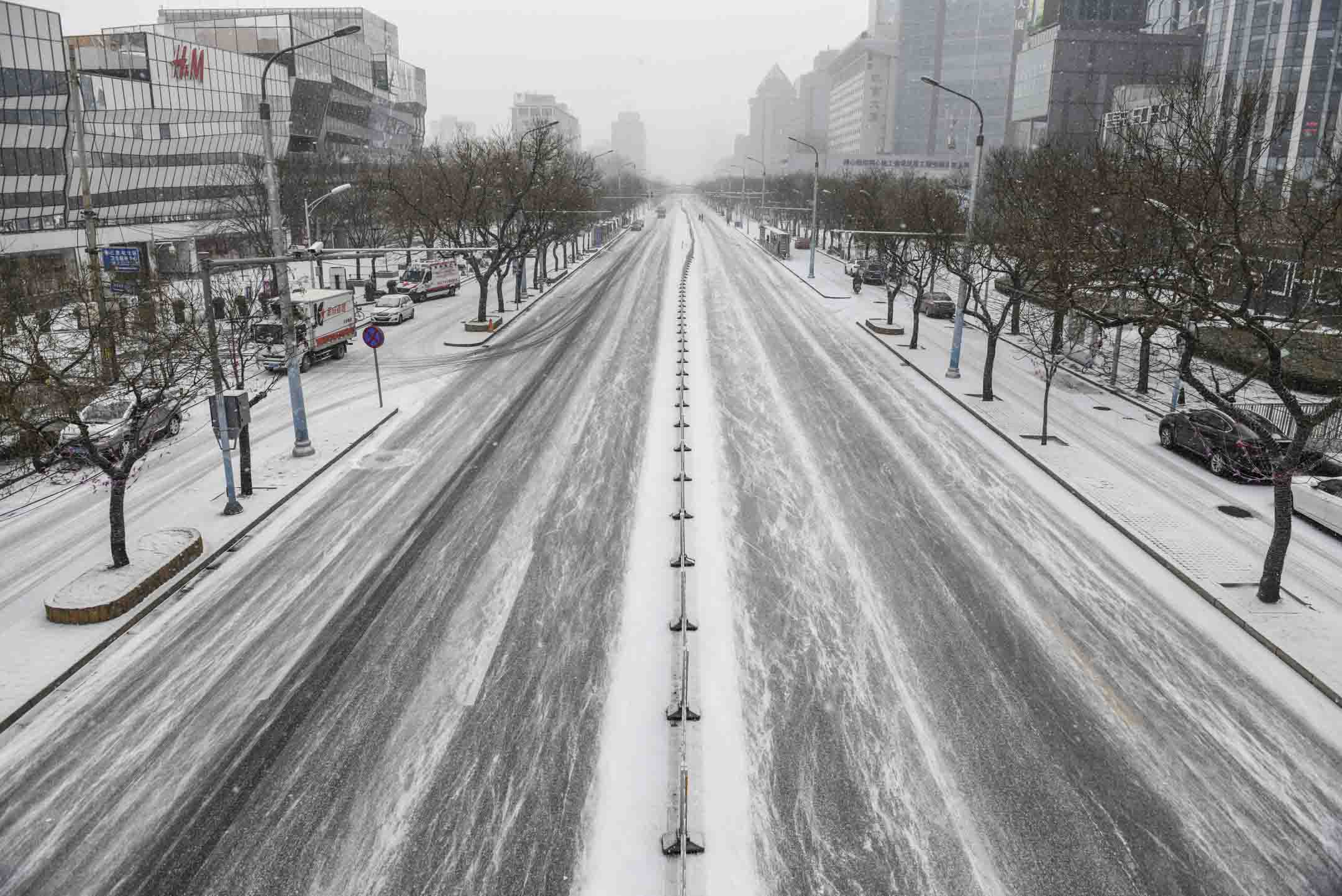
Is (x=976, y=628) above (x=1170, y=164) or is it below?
below

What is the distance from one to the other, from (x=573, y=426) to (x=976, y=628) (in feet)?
43.5

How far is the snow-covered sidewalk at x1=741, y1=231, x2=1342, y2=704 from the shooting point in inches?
515

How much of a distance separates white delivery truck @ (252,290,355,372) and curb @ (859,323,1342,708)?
21.6 meters

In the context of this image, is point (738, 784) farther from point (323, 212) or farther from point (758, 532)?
point (323, 212)

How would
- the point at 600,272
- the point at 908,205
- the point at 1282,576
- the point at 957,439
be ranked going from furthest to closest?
the point at 600,272, the point at 908,205, the point at 957,439, the point at 1282,576

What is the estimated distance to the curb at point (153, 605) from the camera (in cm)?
1101

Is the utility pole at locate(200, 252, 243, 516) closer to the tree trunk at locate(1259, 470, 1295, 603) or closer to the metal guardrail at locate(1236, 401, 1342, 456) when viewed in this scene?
the tree trunk at locate(1259, 470, 1295, 603)

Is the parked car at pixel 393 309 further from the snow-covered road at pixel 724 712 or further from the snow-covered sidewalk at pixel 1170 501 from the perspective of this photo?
the snow-covered sidewalk at pixel 1170 501

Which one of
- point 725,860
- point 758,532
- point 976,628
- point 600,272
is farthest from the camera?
point 600,272

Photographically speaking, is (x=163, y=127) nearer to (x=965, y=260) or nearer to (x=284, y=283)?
(x=284, y=283)

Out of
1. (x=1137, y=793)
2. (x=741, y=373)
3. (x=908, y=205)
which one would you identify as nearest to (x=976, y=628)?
(x=1137, y=793)

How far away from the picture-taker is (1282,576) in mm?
14758

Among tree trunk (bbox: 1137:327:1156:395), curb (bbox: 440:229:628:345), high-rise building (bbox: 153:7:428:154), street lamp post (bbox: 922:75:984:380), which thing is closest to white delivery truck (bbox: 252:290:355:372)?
curb (bbox: 440:229:628:345)

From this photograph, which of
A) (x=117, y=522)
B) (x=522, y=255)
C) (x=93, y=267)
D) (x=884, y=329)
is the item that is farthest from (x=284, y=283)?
(x=884, y=329)
